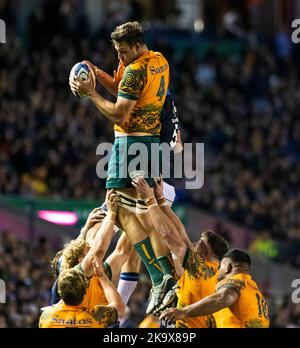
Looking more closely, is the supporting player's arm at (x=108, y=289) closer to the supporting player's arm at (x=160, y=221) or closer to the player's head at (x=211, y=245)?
the supporting player's arm at (x=160, y=221)

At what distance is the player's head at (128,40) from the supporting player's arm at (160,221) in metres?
1.26

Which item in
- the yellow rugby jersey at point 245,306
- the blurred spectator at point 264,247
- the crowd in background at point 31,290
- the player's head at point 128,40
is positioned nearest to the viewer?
the yellow rugby jersey at point 245,306

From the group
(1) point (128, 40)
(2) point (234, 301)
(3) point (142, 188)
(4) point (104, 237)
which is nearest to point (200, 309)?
(2) point (234, 301)

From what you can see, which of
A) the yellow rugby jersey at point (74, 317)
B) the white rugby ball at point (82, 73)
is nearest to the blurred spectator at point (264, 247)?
the white rugby ball at point (82, 73)

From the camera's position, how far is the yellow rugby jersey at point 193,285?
1498 cm

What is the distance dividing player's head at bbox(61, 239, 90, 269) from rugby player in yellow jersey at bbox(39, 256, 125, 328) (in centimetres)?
59

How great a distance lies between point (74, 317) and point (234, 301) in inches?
63.3

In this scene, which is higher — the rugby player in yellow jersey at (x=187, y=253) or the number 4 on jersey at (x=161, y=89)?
the number 4 on jersey at (x=161, y=89)

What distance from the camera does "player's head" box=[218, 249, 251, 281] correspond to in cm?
1448

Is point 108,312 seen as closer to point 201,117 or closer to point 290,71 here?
point 201,117

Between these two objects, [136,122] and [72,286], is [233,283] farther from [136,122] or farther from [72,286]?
[136,122]

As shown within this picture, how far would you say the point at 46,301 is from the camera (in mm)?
21859
